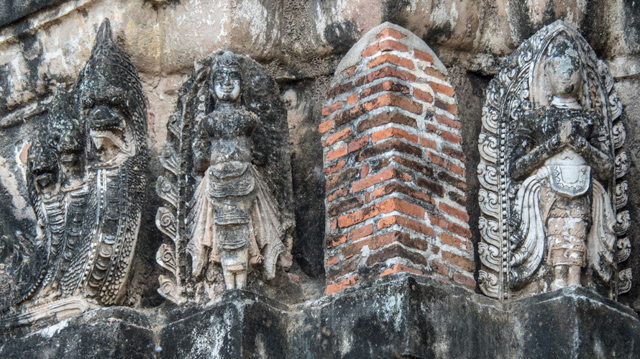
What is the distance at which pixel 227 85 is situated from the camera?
28.3 feet

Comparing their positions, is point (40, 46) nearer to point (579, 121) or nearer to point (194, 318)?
point (194, 318)

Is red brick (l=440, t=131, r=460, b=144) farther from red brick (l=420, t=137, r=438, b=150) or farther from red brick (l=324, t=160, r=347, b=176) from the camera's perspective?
red brick (l=324, t=160, r=347, b=176)

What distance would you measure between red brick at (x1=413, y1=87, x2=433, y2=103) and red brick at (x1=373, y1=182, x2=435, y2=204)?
682 millimetres

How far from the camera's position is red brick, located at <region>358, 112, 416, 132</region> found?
8.27 metres

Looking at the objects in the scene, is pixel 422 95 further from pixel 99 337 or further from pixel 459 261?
pixel 99 337

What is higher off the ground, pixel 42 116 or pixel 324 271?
pixel 42 116

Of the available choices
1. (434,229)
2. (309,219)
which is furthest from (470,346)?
(309,219)

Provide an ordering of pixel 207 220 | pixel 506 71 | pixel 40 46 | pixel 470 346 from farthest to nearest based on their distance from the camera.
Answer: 1. pixel 40 46
2. pixel 506 71
3. pixel 207 220
4. pixel 470 346

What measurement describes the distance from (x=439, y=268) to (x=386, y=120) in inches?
38.1

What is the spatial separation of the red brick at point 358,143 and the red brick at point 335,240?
55 cm

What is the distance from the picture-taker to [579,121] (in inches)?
331

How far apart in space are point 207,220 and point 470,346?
179 cm

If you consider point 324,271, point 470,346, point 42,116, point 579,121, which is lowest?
point 470,346

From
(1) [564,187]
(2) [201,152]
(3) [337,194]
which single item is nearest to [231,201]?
(2) [201,152]
